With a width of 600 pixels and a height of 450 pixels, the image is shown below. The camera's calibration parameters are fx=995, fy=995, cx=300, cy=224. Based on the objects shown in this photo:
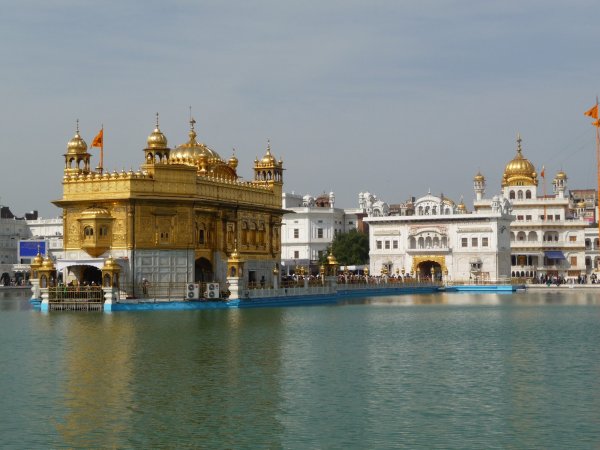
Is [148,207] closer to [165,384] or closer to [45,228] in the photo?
[165,384]

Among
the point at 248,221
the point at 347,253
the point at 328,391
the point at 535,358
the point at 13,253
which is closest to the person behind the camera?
the point at 328,391

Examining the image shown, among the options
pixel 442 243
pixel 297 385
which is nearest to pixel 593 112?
pixel 442 243

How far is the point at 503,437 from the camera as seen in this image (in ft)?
54.4

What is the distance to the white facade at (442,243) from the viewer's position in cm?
8519

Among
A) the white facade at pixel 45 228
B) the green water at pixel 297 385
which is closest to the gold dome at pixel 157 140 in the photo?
the green water at pixel 297 385

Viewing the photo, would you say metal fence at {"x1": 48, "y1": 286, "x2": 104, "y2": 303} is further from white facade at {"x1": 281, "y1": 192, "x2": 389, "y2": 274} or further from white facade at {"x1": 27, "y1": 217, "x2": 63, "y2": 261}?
white facade at {"x1": 27, "y1": 217, "x2": 63, "y2": 261}

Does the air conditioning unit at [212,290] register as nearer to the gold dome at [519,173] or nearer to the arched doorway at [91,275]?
the arched doorway at [91,275]

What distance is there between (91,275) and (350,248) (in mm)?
44719

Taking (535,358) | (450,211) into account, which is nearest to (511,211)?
(450,211)

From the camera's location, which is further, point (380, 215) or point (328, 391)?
point (380, 215)

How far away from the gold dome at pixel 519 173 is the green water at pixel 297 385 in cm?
6045

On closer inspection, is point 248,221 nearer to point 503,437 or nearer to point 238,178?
point 238,178

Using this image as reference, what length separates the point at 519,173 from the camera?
9694 centimetres

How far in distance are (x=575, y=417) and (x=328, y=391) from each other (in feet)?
17.3
